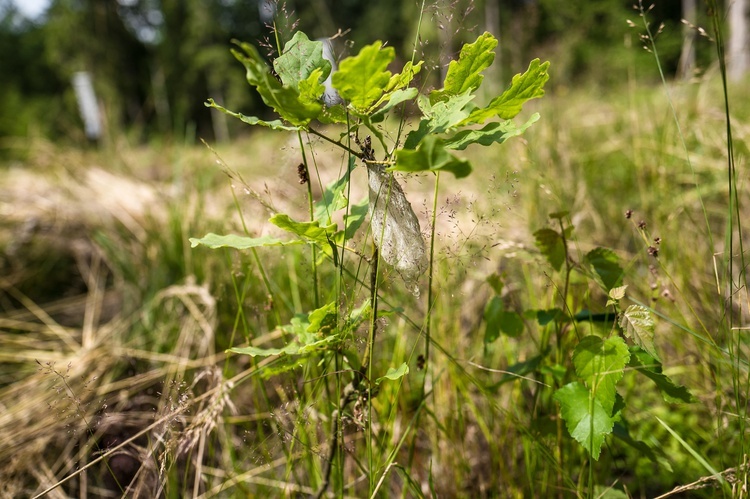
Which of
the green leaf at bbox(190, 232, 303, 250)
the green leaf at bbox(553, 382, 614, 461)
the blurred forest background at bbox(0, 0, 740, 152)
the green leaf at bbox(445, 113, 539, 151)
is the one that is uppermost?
the blurred forest background at bbox(0, 0, 740, 152)

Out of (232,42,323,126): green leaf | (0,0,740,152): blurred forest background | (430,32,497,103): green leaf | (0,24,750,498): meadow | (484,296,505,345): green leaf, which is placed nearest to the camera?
(232,42,323,126): green leaf

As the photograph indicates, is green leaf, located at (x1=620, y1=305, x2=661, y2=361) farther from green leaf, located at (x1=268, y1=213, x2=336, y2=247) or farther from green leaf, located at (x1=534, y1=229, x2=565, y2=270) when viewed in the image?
green leaf, located at (x1=268, y1=213, x2=336, y2=247)

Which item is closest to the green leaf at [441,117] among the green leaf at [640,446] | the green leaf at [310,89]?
the green leaf at [310,89]

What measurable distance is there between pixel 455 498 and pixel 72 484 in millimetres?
844

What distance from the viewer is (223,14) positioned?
19.8 metres

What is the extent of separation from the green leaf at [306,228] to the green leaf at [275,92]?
0.10 meters

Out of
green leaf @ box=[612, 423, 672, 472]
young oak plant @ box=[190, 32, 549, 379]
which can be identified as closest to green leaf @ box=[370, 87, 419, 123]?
young oak plant @ box=[190, 32, 549, 379]

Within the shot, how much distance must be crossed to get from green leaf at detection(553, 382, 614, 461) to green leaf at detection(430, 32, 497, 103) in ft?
1.29

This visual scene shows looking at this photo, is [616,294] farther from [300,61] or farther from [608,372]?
[300,61]

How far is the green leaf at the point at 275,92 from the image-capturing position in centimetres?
44

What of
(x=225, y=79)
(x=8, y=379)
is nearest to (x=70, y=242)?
(x=8, y=379)

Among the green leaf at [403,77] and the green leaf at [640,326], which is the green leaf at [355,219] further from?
the green leaf at [640,326]

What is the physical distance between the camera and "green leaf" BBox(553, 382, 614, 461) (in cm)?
59

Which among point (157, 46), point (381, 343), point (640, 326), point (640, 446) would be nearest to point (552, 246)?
point (640, 326)
